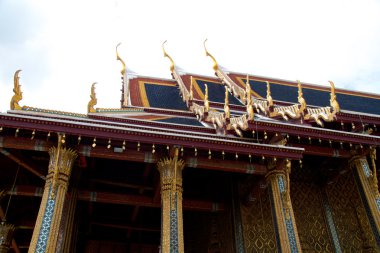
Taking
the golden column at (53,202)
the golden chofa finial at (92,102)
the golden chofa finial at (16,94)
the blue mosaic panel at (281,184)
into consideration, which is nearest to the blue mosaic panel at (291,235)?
the blue mosaic panel at (281,184)

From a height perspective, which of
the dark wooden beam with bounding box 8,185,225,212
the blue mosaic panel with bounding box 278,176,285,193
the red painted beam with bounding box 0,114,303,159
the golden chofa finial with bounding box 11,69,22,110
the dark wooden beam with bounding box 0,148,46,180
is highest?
the golden chofa finial with bounding box 11,69,22,110

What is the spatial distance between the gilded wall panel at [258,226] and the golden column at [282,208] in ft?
4.30

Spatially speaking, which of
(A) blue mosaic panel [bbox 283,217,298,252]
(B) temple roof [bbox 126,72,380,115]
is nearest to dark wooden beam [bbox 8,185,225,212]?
(A) blue mosaic panel [bbox 283,217,298,252]

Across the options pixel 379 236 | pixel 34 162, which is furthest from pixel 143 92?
pixel 379 236

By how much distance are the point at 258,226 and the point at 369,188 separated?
2.55 metres

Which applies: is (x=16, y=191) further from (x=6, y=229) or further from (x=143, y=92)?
(x=143, y=92)

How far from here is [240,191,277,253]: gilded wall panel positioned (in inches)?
334

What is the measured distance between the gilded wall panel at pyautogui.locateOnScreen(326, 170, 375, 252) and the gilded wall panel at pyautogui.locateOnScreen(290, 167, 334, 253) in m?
0.31

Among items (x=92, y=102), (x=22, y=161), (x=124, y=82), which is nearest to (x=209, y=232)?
(x=92, y=102)

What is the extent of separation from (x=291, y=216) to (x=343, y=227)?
2.69 metres

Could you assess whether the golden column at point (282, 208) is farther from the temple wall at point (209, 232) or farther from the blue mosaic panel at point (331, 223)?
the blue mosaic panel at point (331, 223)

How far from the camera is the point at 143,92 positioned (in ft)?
44.6

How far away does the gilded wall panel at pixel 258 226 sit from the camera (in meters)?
8.49

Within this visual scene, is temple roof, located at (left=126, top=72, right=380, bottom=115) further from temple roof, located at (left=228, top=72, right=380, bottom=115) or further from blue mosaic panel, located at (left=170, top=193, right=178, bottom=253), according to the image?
blue mosaic panel, located at (left=170, top=193, right=178, bottom=253)
